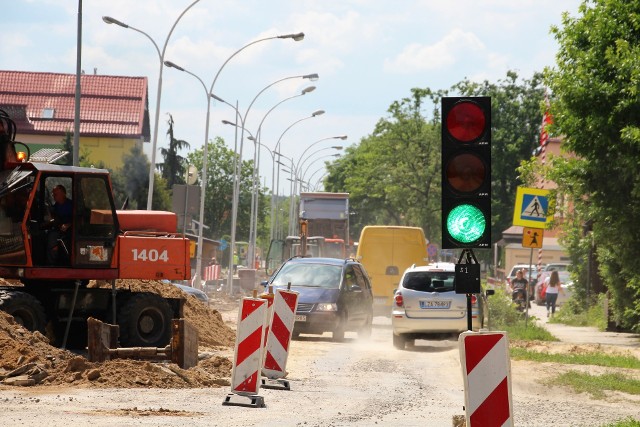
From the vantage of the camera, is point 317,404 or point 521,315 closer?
point 317,404

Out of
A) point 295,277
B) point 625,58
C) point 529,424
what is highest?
point 625,58

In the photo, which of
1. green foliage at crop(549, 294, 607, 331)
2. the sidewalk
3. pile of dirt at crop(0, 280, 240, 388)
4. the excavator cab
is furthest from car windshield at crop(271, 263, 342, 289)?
pile of dirt at crop(0, 280, 240, 388)

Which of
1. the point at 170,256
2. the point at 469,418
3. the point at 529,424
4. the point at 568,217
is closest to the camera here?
the point at 469,418

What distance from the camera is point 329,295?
27.6 meters

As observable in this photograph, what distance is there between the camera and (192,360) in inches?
704

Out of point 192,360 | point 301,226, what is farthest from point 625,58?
point 301,226

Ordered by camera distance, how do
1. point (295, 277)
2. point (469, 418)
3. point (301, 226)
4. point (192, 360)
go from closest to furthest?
point (469, 418)
point (192, 360)
point (295, 277)
point (301, 226)

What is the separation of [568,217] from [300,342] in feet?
26.1

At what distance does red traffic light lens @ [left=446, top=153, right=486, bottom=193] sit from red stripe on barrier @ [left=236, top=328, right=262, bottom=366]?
5.00m

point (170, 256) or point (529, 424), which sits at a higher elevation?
point (170, 256)

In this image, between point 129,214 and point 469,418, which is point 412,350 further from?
point 469,418

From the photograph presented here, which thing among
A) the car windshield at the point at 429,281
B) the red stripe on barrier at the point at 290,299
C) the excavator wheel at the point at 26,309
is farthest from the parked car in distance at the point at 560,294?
the red stripe on barrier at the point at 290,299

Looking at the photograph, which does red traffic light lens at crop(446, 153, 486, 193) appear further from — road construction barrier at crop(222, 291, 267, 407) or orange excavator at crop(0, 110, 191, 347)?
orange excavator at crop(0, 110, 191, 347)

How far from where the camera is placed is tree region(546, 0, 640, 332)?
2628 centimetres
